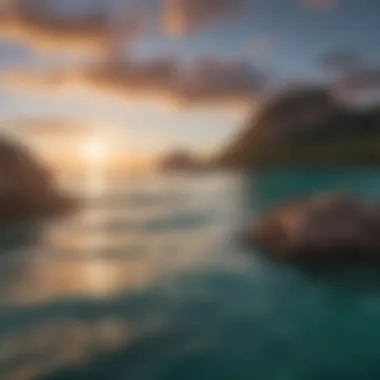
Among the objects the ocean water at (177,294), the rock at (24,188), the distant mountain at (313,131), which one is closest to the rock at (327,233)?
the ocean water at (177,294)

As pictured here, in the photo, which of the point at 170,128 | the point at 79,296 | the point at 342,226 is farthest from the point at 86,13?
the point at 342,226

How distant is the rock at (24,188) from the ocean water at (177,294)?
5 centimetres

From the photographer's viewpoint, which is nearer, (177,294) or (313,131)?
(177,294)

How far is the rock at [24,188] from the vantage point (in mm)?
1688

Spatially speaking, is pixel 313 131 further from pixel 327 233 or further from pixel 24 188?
pixel 24 188

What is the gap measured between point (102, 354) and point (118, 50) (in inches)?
39.3

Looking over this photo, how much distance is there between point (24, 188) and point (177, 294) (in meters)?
0.62

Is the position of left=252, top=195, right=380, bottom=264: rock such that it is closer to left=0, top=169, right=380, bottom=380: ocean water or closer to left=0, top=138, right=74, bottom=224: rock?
left=0, top=169, right=380, bottom=380: ocean water

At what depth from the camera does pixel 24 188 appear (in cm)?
170

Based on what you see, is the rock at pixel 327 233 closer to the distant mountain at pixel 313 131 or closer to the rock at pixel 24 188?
the distant mountain at pixel 313 131

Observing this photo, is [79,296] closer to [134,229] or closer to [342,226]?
[134,229]

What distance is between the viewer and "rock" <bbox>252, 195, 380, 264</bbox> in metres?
1.68

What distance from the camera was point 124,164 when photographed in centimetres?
173

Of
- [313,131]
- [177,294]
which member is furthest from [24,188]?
[313,131]
